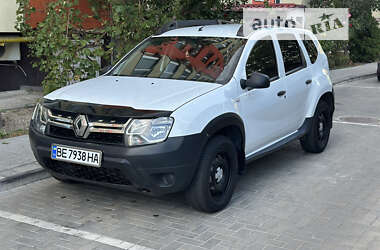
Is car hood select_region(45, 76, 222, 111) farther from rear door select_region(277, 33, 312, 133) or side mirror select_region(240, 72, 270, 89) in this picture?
rear door select_region(277, 33, 312, 133)

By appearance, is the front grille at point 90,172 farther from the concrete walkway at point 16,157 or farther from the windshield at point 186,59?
the windshield at point 186,59

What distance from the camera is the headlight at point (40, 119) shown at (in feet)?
18.4

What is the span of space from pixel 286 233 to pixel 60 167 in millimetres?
2242

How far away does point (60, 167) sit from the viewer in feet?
18.0

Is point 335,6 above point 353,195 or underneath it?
above

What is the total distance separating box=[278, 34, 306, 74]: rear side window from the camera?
7031 mm

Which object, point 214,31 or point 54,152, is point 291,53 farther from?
point 54,152

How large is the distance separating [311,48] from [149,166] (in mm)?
3817

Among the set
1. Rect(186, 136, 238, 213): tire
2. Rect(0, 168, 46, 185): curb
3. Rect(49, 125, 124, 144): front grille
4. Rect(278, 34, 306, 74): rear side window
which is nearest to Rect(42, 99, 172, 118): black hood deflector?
Rect(49, 125, 124, 144): front grille

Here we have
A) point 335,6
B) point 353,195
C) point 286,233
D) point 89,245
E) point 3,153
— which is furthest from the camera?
point 335,6

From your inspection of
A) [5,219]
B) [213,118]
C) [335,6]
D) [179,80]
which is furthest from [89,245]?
[335,6]

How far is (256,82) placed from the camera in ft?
19.2

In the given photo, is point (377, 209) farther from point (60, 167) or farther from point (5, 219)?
point (5, 219)

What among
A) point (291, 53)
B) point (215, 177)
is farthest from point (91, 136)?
point (291, 53)
